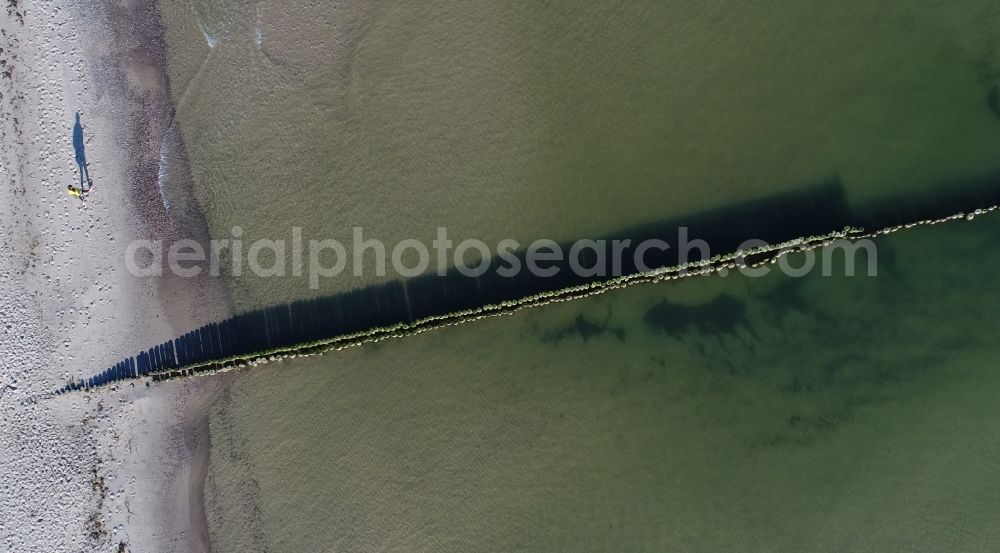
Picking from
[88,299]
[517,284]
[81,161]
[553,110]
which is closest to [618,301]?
[517,284]

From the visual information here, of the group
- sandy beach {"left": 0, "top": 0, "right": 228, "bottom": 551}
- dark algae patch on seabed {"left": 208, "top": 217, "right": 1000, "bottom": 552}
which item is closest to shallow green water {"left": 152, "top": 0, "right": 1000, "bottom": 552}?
dark algae patch on seabed {"left": 208, "top": 217, "right": 1000, "bottom": 552}

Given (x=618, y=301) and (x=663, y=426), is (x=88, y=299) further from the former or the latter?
(x=663, y=426)

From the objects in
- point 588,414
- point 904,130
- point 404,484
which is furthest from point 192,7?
point 904,130

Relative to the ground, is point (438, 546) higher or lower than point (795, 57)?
lower

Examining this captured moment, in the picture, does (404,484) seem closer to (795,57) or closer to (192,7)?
(192,7)

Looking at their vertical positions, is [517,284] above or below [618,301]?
above

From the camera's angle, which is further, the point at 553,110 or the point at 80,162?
the point at 80,162

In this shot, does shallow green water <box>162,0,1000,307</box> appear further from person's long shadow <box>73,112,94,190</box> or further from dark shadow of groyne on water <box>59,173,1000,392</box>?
person's long shadow <box>73,112,94,190</box>
